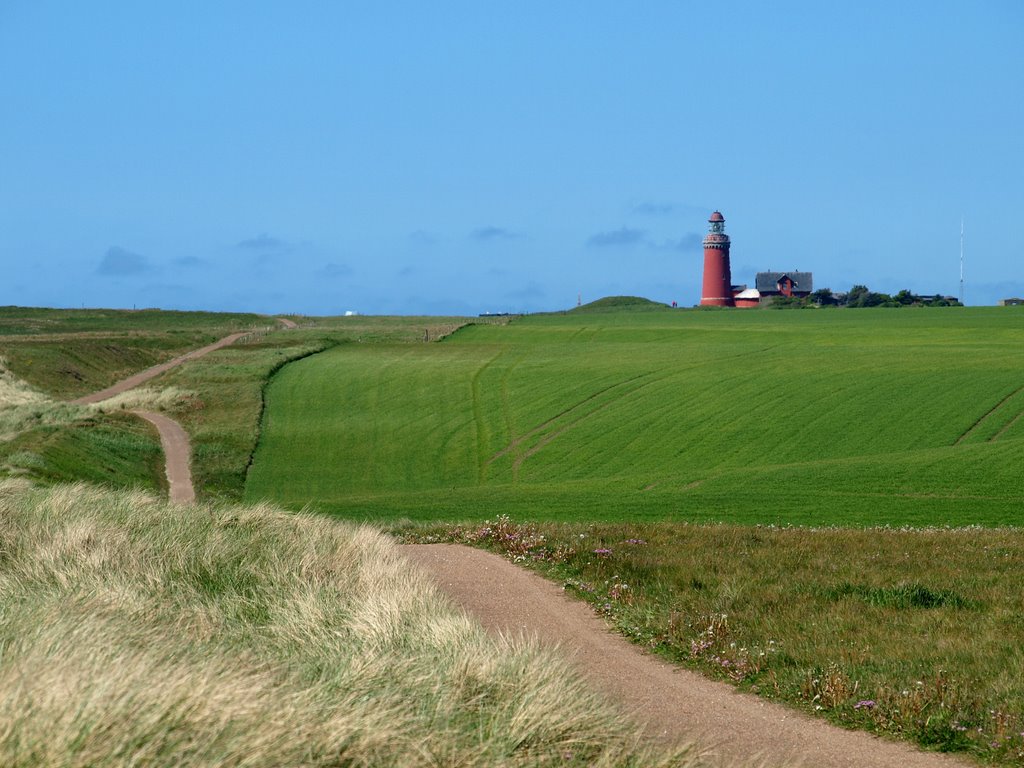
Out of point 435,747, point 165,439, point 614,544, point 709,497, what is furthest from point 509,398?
point 435,747

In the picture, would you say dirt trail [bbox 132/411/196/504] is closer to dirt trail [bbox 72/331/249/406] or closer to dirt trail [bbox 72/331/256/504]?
dirt trail [bbox 72/331/256/504]

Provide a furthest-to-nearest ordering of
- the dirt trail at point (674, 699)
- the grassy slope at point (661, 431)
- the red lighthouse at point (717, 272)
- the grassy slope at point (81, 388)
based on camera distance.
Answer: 1. the red lighthouse at point (717, 272)
2. the grassy slope at point (81, 388)
3. the grassy slope at point (661, 431)
4. the dirt trail at point (674, 699)

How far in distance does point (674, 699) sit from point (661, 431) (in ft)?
127

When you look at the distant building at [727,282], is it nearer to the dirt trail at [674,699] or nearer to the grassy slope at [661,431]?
the grassy slope at [661,431]

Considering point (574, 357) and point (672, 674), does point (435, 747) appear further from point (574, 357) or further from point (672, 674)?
point (574, 357)

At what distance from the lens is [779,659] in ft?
34.8

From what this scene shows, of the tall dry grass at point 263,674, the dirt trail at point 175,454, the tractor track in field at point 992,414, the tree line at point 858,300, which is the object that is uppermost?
the tree line at point 858,300

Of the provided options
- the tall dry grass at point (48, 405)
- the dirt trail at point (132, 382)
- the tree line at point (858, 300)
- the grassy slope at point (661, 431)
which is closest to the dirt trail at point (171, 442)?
the dirt trail at point (132, 382)

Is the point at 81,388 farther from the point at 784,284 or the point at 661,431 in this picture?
the point at 784,284

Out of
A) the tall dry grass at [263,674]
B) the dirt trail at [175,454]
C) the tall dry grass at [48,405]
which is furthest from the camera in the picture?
the tall dry grass at [48,405]

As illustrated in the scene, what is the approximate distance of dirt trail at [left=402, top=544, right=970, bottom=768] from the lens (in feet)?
27.0

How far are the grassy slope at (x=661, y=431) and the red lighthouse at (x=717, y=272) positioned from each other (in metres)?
91.9

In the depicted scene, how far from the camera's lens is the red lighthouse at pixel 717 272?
172 metres

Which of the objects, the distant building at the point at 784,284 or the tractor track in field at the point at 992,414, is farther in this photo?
the distant building at the point at 784,284
